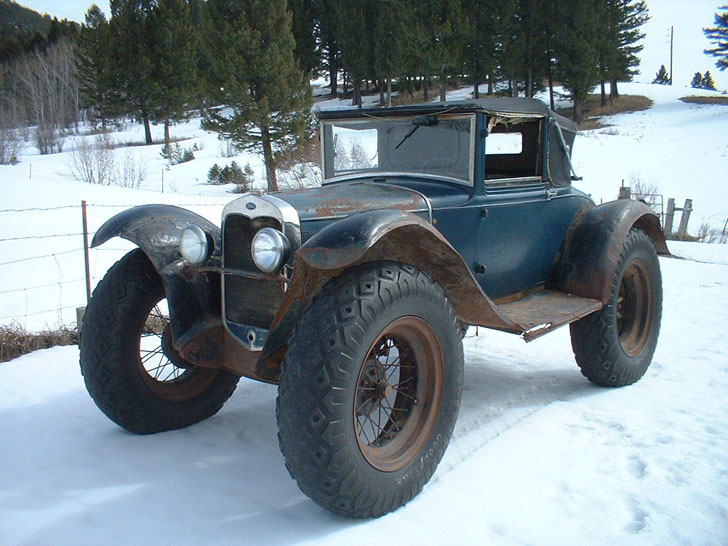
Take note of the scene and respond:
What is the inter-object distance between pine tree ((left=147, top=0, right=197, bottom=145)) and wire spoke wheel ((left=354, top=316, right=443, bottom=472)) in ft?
99.0

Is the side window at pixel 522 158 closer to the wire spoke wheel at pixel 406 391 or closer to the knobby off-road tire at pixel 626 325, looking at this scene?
the knobby off-road tire at pixel 626 325

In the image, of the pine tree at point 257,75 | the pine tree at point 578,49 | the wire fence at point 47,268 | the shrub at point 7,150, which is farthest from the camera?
the pine tree at point 578,49

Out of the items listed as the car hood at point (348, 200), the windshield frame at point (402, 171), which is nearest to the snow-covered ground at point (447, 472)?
the car hood at point (348, 200)

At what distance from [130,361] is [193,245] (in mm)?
775

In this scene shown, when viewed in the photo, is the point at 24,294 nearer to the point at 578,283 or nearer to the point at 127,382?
the point at 127,382

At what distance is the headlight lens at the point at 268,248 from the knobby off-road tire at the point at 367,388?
0.33 m

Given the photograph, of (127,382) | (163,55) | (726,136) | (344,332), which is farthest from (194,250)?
(163,55)

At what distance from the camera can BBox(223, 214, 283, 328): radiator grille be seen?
3.06 meters

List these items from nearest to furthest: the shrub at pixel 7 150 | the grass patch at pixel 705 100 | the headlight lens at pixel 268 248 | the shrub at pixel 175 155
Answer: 1. the headlight lens at pixel 268 248
2. the shrub at pixel 7 150
3. the shrub at pixel 175 155
4. the grass patch at pixel 705 100

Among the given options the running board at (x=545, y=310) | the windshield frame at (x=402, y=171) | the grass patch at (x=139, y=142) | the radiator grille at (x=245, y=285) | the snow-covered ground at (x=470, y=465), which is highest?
the grass patch at (x=139, y=142)

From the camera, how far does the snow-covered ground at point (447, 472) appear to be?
2.53 meters

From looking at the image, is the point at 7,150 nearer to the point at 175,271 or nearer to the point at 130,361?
the point at 130,361

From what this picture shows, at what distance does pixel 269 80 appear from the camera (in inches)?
830

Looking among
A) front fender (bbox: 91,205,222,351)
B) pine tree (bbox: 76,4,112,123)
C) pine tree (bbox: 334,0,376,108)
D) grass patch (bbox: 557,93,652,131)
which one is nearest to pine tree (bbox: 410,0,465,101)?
pine tree (bbox: 334,0,376,108)
